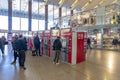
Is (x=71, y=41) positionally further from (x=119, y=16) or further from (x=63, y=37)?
(x=119, y=16)

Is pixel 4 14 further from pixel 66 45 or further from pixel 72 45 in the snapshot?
pixel 72 45

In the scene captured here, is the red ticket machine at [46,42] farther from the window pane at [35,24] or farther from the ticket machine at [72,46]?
the window pane at [35,24]

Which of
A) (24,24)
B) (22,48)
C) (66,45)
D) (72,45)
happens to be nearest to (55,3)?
(24,24)

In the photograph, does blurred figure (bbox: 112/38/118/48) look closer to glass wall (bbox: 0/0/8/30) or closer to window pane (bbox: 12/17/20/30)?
window pane (bbox: 12/17/20/30)

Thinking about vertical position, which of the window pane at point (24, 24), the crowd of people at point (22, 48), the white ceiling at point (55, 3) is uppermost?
the white ceiling at point (55, 3)

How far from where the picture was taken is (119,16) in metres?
17.8

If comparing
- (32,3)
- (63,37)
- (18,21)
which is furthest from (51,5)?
(63,37)

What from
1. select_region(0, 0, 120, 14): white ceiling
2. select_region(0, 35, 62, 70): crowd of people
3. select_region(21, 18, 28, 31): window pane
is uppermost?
select_region(0, 0, 120, 14): white ceiling

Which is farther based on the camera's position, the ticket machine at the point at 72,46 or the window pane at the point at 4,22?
the window pane at the point at 4,22

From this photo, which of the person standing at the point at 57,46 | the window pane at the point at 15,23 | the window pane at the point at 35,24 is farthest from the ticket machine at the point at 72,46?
the window pane at the point at 35,24

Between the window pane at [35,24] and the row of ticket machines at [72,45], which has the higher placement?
the window pane at [35,24]

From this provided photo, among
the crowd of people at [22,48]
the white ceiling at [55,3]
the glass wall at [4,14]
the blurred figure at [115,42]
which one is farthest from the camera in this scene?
the white ceiling at [55,3]

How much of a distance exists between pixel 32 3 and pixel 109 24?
50.1ft

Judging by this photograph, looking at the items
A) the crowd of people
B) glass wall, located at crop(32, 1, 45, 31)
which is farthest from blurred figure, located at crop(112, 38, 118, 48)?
glass wall, located at crop(32, 1, 45, 31)
